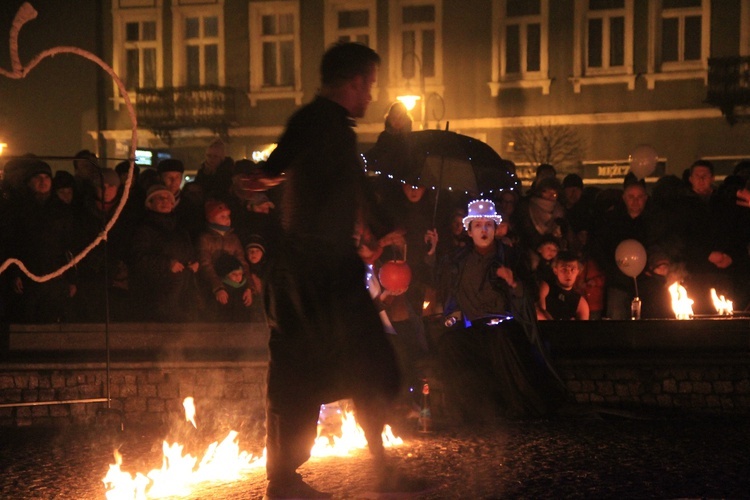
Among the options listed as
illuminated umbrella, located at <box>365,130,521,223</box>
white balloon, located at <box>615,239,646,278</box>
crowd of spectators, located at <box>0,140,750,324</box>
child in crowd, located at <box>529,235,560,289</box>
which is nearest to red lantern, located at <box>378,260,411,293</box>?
crowd of spectators, located at <box>0,140,750,324</box>

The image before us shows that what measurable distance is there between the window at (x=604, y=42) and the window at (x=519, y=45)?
0.85 meters

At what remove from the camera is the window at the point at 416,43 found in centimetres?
2870

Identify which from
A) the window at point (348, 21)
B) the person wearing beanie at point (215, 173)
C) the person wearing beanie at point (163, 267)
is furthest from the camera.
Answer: the window at point (348, 21)

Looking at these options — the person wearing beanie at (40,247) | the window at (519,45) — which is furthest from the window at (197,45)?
the person wearing beanie at (40,247)

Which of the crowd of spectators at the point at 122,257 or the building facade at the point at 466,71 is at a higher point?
the building facade at the point at 466,71

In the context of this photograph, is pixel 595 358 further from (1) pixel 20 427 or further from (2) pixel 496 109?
(2) pixel 496 109

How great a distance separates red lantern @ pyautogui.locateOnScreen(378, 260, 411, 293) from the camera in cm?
951

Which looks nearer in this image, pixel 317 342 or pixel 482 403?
pixel 317 342

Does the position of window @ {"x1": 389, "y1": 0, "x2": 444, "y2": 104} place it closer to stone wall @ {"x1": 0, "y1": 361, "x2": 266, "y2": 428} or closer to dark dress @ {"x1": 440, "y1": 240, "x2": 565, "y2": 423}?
dark dress @ {"x1": 440, "y1": 240, "x2": 565, "y2": 423}

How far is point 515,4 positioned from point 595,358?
19.8 metres

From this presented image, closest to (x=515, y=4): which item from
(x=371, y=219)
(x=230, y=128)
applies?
(x=230, y=128)

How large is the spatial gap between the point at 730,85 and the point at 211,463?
22264mm

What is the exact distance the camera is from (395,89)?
28.5 metres

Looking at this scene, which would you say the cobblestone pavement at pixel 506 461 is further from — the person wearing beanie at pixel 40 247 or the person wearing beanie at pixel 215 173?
the person wearing beanie at pixel 215 173
